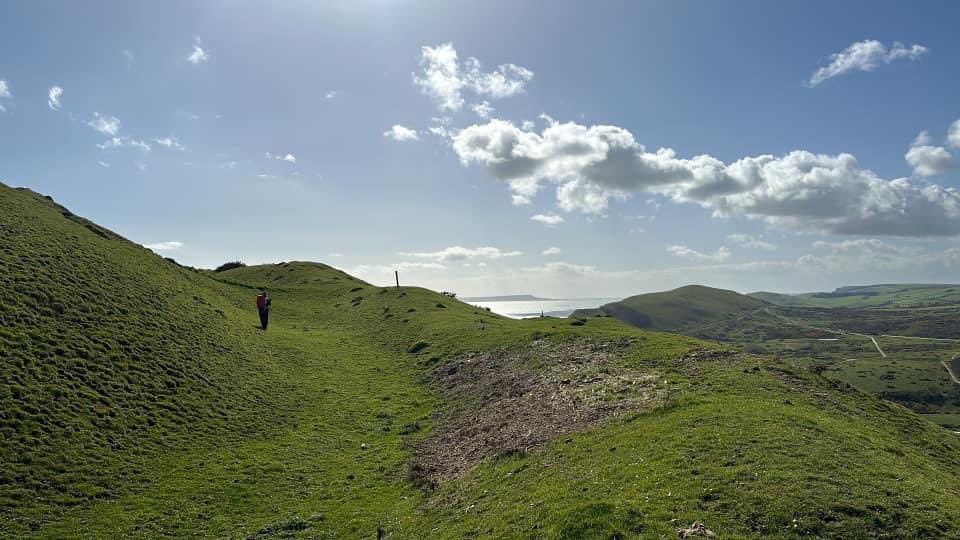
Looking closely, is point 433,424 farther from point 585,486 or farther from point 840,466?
point 840,466

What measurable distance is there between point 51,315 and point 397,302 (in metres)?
51.6

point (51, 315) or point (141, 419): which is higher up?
point (51, 315)

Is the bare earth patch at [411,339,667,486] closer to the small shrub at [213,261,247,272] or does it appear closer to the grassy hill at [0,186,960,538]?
the grassy hill at [0,186,960,538]

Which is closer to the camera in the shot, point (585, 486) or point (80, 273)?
point (585, 486)

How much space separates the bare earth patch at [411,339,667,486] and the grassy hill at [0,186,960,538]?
0.21 metres

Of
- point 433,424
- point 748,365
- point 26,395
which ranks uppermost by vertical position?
point 26,395

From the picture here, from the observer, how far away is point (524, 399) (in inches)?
1307

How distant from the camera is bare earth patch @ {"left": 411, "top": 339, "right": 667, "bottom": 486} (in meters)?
26.2

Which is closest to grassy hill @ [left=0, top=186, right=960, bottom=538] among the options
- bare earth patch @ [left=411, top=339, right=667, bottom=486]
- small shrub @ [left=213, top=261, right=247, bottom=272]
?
bare earth patch @ [left=411, top=339, right=667, bottom=486]

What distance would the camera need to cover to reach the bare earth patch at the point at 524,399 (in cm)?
2623

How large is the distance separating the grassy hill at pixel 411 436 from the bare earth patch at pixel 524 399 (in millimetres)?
211

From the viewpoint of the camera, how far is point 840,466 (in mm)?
17422

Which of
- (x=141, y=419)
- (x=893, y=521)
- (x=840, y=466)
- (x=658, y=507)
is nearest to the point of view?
(x=893, y=521)

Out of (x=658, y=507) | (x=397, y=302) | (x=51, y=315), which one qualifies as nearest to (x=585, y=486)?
(x=658, y=507)
